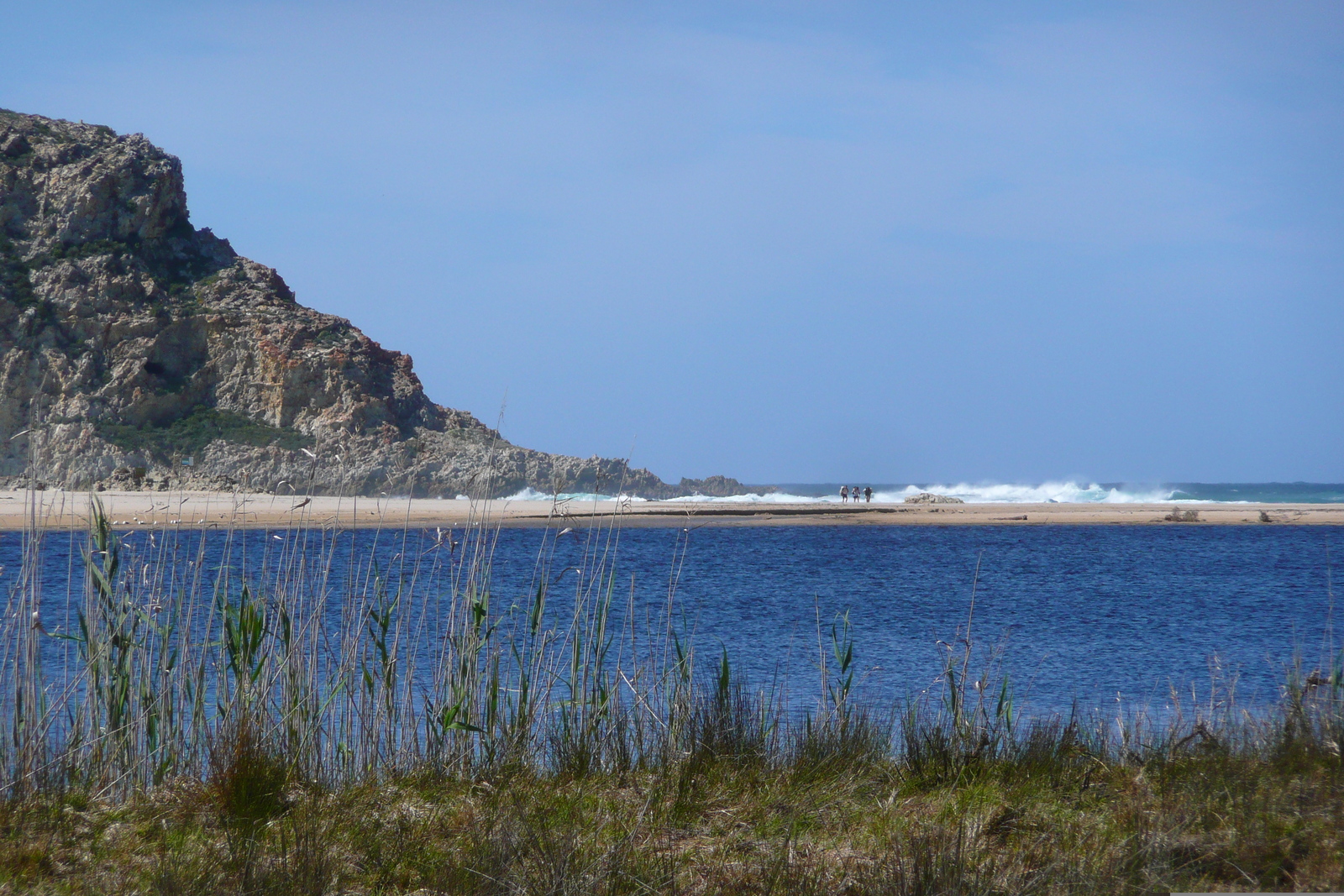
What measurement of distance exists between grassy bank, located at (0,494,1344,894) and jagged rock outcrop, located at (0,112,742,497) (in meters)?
33.1

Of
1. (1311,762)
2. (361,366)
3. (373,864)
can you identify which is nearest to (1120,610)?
(1311,762)

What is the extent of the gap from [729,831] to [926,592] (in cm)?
1459

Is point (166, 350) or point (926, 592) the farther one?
point (166, 350)

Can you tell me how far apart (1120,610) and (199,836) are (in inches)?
607

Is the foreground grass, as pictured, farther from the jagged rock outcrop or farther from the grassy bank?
the jagged rock outcrop

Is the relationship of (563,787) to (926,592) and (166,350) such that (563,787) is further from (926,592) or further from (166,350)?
(166,350)

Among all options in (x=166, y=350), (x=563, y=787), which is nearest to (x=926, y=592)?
(x=563, y=787)

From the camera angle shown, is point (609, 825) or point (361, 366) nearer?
point (609, 825)

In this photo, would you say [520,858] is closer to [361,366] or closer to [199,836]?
[199,836]

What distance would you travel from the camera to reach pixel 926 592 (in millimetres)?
17609

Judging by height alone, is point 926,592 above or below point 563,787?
below

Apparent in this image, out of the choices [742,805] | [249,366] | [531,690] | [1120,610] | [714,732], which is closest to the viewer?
[742,805]

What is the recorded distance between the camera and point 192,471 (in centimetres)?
3822

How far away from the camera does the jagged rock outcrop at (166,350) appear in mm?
39375
